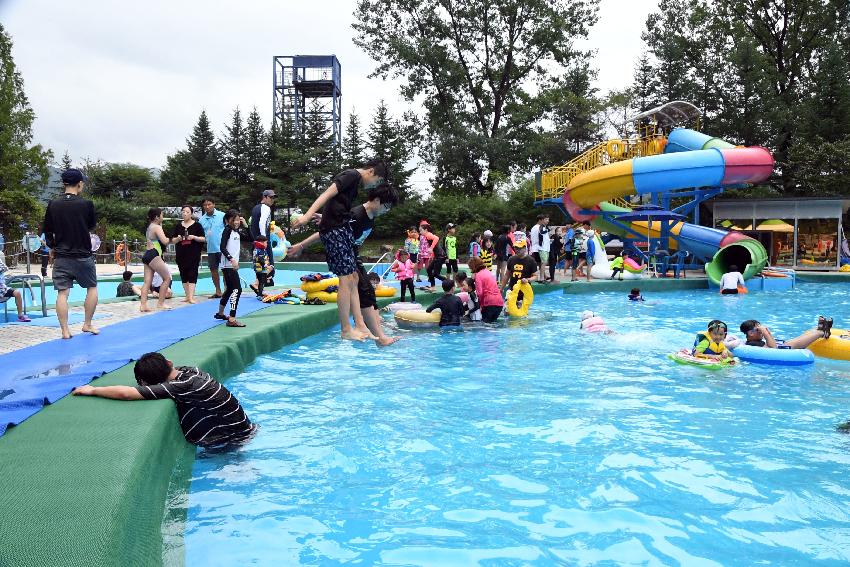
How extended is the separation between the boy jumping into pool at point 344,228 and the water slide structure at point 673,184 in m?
14.1

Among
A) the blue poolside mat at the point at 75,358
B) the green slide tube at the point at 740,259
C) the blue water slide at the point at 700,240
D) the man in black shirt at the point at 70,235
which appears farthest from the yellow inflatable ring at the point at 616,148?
the man in black shirt at the point at 70,235

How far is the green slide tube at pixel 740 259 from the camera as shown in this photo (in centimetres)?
1795

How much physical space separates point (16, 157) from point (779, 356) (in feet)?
113

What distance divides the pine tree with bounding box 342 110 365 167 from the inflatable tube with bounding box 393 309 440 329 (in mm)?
22868

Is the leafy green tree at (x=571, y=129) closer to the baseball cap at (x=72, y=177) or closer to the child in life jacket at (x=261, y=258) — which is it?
the child in life jacket at (x=261, y=258)

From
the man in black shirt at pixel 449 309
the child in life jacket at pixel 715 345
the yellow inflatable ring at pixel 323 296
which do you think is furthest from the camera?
the yellow inflatable ring at pixel 323 296

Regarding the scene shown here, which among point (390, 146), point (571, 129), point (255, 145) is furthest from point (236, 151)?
point (571, 129)

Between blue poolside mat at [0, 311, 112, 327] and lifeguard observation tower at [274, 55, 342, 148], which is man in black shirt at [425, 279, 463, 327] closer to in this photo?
blue poolside mat at [0, 311, 112, 327]

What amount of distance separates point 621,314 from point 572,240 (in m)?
6.35

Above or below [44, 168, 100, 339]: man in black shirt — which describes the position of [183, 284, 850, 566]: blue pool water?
below

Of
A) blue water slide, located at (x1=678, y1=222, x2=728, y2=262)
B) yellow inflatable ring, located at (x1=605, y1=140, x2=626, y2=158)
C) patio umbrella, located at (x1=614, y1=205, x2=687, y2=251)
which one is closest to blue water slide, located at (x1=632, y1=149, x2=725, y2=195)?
patio umbrella, located at (x1=614, y1=205, x2=687, y2=251)

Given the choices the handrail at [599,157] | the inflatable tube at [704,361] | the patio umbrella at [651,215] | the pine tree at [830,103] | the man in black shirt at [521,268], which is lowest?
the inflatable tube at [704,361]

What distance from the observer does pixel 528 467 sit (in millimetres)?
4637

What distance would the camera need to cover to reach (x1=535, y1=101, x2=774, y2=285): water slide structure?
18.1 metres
